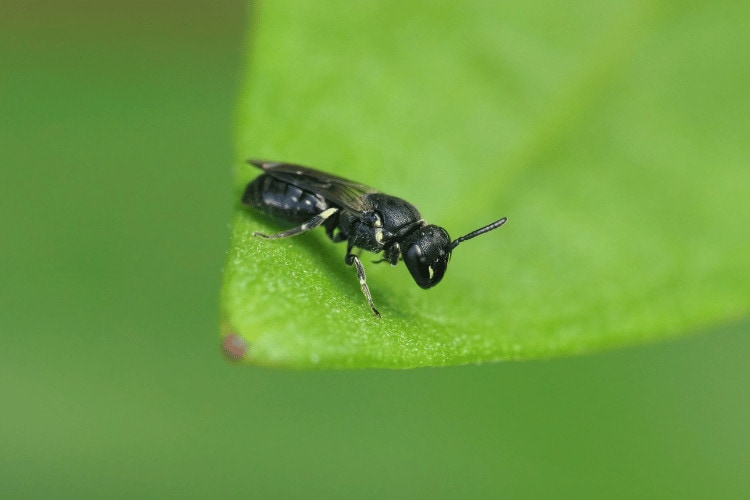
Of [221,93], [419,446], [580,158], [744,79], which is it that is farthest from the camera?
[221,93]

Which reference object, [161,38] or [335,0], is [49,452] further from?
[161,38]

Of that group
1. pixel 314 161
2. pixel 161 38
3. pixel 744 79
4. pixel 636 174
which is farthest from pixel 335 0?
pixel 161 38

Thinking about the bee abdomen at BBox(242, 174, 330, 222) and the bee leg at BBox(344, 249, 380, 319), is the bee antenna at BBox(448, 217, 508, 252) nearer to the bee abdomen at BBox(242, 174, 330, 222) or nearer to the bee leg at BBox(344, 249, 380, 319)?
the bee leg at BBox(344, 249, 380, 319)

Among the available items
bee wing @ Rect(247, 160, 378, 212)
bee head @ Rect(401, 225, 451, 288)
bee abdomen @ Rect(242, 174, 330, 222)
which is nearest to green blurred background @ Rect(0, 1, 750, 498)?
bee abdomen @ Rect(242, 174, 330, 222)

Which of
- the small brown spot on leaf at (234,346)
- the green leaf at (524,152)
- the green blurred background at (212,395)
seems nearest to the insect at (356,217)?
the green leaf at (524,152)

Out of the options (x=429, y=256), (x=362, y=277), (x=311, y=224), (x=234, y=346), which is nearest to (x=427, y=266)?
(x=429, y=256)

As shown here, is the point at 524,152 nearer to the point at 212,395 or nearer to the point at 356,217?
the point at 356,217
